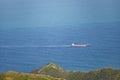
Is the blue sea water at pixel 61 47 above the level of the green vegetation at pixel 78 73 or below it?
above

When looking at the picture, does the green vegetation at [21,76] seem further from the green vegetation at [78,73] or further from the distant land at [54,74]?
the green vegetation at [78,73]

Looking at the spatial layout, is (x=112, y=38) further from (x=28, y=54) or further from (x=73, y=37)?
(x=28, y=54)

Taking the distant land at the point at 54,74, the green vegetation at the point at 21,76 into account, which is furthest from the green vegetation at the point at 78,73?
the green vegetation at the point at 21,76

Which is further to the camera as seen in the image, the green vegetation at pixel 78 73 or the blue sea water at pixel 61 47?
the blue sea water at pixel 61 47

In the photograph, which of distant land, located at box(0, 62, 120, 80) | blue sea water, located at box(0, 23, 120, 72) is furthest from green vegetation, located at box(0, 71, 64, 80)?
blue sea water, located at box(0, 23, 120, 72)

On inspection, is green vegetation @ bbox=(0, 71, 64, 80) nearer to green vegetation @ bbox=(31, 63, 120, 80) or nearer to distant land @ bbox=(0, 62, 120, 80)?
distant land @ bbox=(0, 62, 120, 80)

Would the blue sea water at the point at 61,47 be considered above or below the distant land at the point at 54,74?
above
